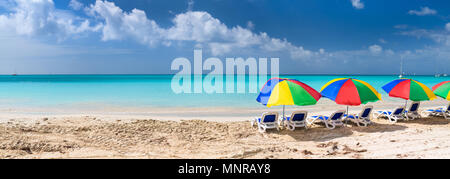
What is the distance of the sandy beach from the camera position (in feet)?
18.6

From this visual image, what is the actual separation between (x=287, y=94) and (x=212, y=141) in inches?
101

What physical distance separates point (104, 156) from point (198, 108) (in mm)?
9390

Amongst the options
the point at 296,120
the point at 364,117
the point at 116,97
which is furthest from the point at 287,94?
the point at 116,97

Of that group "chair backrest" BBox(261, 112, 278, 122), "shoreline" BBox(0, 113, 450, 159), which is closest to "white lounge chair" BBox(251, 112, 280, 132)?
"chair backrest" BBox(261, 112, 278, 122)

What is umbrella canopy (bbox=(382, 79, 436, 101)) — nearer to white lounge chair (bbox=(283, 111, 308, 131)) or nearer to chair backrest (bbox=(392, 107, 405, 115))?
chair backrest (bbox=(392, 107, 405, 115))

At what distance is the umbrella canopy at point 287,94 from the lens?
23.3 feet

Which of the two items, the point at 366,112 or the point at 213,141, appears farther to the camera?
the point at 366,112

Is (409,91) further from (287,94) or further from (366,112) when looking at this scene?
(287,94)

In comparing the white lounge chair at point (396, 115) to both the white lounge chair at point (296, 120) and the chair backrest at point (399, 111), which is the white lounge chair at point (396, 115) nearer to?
the chair backrest at point (399, 111)

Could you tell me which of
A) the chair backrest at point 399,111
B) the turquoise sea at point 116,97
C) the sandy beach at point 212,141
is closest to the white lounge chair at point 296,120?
the sandy beach at point 212,141

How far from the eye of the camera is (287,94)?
7234 mm

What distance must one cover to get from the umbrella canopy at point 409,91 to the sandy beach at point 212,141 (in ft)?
3.41

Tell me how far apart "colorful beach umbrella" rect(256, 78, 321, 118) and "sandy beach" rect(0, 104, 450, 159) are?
112cm
